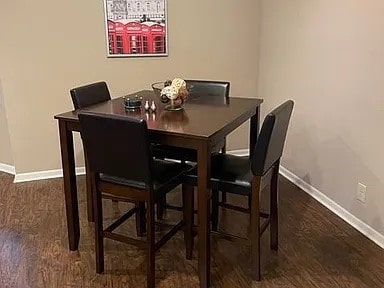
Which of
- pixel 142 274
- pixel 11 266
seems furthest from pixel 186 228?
pixel 11 266

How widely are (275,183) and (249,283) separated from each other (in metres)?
0.62

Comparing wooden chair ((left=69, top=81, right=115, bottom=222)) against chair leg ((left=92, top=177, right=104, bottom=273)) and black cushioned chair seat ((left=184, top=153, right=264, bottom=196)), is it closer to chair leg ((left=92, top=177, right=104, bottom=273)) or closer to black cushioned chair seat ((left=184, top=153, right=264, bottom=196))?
chair leg ((left=92, top=177, right=104, bottom=273))

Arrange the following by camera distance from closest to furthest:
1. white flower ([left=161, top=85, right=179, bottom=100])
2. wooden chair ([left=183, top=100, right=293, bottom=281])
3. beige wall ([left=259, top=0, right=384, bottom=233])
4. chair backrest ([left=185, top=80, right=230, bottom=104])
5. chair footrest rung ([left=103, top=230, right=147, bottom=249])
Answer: wooden chair ([left=183, top=100, right=293, bottom=281]) → chair footrest rung ([left=103, top=230, right=147, bottom=249]) → white flower ([left=161, top=85, right=179, bottom=100]) → beige wall ([left=259, top=0, right=384, bottom=233]) → chair backrest ([left=185, top=80, right=230, bottom=104])

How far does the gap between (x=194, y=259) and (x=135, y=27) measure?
228 cm

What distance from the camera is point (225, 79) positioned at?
14.4ft

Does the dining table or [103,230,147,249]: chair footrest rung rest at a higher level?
the dining table

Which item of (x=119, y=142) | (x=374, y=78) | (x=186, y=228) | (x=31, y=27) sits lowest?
(x=186, y=228)

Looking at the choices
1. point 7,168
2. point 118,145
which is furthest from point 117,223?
point 7,168

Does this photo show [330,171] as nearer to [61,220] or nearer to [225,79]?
[225,79]

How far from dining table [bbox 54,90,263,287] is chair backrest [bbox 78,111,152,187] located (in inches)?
6.7

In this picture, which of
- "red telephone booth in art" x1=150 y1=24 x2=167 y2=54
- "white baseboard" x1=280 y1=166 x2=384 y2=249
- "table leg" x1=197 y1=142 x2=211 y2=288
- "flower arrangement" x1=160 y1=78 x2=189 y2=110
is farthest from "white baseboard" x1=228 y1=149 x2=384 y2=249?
"red telephone booth in art" x1=150 y1=24 x2=167 y2=54

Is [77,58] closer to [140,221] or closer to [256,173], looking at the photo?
[140,221]

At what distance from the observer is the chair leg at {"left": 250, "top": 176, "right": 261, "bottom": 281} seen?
237cm

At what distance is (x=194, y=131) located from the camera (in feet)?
7.30
